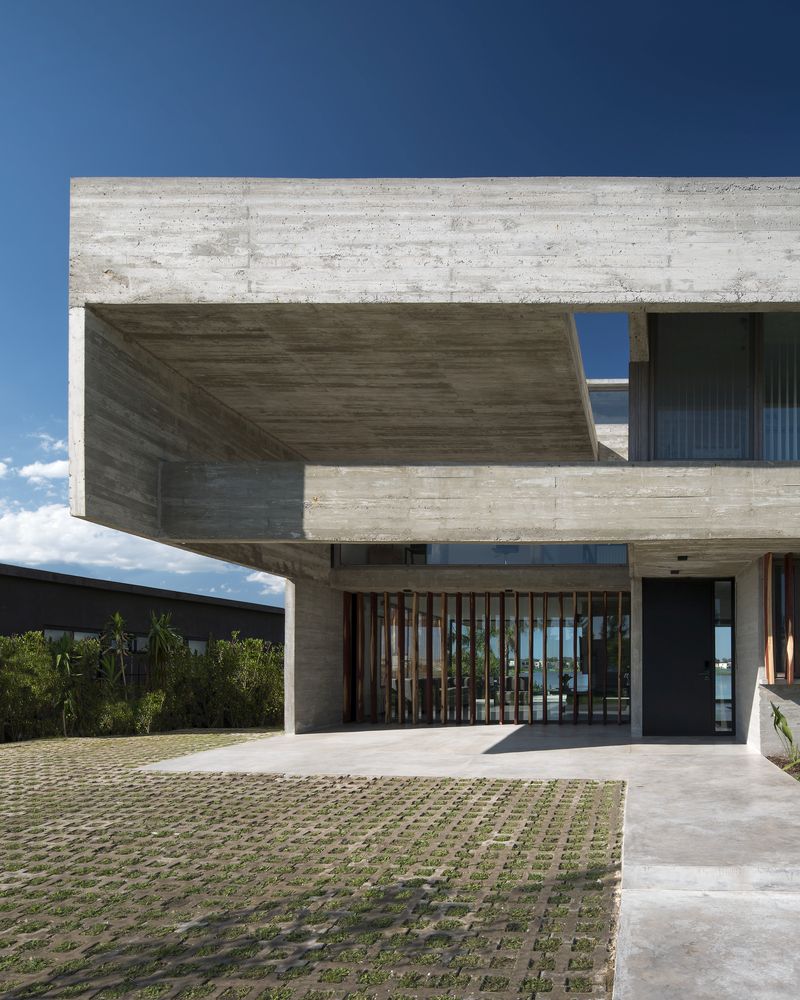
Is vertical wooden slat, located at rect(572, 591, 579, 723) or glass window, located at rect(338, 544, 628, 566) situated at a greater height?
glass window, located at rect(338, 544, 628, 566)

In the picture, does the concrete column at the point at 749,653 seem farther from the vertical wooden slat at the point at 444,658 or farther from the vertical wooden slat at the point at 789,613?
the vertical wooden slat at the point at 444,658

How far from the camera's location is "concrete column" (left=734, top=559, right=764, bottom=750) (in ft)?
42.5

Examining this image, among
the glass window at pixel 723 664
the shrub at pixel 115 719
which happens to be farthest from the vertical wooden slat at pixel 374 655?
the glass window at pixel 723 664

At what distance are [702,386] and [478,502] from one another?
11.6 ft

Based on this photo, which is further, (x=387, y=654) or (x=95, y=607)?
(x=95, y=607)

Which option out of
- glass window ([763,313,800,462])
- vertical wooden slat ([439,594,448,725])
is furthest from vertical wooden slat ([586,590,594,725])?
glass window ([763,313,800,462])

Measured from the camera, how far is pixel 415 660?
19750mm

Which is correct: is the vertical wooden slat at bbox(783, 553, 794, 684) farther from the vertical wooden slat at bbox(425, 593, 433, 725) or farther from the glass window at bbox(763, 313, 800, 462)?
the vertical wooden slat at bbox(425, 593, 433, 725)

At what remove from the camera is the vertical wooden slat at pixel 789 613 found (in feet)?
39.5

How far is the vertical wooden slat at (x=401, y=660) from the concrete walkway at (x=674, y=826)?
2.43 m

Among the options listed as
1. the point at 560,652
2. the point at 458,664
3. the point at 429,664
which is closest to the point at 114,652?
the point at 429,664

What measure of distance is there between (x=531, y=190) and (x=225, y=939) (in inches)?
326

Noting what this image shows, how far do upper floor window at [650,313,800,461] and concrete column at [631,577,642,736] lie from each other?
330 cm

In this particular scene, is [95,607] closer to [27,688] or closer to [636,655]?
[27,688]
